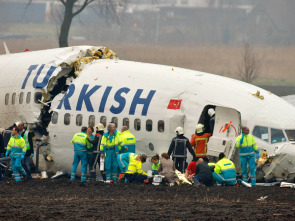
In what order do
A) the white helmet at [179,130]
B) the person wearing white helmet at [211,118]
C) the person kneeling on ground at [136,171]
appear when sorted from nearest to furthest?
the person kneeling on ground at [136,171]
the white helmet at [179,130]
the person wearing white helmet at [211,118]

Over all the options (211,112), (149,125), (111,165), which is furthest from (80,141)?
(211,112)

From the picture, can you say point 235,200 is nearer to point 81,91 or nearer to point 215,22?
point 81,91

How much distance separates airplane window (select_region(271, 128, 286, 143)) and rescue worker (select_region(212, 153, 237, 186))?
5.64ft

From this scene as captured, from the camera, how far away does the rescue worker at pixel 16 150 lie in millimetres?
29438

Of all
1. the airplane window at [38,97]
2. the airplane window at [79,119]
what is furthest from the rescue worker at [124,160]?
the airplane window at [38,97]

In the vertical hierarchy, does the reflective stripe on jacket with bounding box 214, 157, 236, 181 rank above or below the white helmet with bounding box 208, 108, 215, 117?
below

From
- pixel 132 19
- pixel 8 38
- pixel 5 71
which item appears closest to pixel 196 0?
pixel 132 19

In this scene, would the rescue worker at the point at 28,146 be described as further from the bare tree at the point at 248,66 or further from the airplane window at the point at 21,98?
the bare tree at the point at 248,66

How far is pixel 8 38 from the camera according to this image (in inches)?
2504

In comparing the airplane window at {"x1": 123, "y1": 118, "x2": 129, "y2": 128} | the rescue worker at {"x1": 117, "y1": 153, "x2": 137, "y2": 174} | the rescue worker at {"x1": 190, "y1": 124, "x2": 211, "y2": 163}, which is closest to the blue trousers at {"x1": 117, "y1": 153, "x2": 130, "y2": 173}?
the rescue worker at {"x1": 117, "y1": 153, "x2": 137, "y2": 174}

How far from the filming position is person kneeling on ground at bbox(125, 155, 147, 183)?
2841 centimetres

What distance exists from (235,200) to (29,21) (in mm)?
55260

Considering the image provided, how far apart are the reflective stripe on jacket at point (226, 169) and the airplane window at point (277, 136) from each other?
1.72 metres

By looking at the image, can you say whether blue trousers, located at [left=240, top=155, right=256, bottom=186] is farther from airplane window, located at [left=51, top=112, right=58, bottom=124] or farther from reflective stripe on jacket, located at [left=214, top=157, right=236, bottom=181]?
airplane window, located at [left=51, top=112, right=58, bottom=124]
